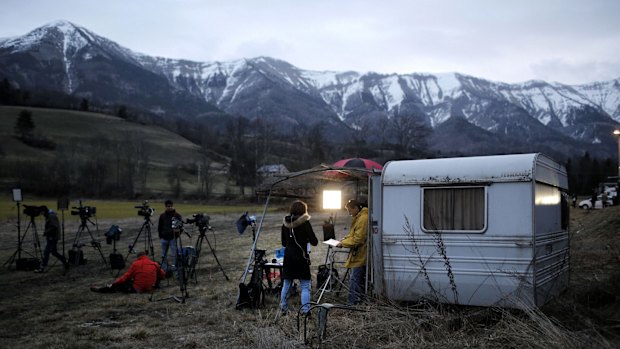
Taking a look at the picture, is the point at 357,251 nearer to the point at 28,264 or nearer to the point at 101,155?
the point at 28,264

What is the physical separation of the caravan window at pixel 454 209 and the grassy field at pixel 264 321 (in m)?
1.18

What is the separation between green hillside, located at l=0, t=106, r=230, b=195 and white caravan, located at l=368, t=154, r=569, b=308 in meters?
56.8

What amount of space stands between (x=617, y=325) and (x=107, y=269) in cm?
1193

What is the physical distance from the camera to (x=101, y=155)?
80188mm

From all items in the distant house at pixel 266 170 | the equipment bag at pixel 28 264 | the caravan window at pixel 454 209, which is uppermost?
the distant house at pixel 266 170

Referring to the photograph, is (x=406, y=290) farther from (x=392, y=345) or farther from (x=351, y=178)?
(x=351, y=178)

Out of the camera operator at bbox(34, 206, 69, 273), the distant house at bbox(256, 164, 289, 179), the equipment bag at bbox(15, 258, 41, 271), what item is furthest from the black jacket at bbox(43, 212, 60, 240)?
the distant house at bbox(256, 164, 289, 179)

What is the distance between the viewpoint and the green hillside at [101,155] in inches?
2640

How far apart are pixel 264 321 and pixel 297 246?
1243mm

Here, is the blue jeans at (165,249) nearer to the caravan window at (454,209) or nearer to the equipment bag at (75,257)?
the equipment bag at (75,257)

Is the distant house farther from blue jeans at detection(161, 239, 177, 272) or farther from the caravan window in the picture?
the caravan window

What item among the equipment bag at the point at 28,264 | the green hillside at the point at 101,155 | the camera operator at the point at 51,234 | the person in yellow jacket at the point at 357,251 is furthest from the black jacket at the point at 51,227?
the green hillside at the point at 101,155

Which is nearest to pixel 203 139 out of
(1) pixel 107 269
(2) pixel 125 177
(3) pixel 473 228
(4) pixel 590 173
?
(2) pixel 125 177

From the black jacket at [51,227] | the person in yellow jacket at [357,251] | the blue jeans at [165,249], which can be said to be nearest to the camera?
the person in yellow jacket at [357,251]
